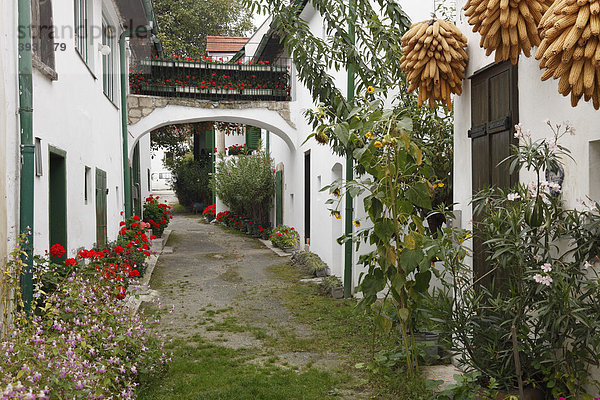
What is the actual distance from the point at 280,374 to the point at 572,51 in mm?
3650

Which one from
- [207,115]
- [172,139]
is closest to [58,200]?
[207,115]

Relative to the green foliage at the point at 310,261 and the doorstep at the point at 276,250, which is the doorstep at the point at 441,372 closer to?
the green foliage at the point at 310,261

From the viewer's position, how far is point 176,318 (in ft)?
23.6

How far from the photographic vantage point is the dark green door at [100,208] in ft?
27.7

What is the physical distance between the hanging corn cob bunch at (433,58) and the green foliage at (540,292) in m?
1.04

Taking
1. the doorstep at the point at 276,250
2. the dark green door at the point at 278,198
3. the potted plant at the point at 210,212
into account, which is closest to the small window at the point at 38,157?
the doorstep at the point at 276,250

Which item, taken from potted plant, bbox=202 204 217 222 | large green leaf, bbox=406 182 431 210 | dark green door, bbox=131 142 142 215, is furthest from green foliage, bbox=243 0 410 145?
potted plant, bbox=202 204 217 222

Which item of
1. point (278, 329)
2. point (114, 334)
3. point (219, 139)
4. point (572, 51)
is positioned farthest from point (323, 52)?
point (219, 139)

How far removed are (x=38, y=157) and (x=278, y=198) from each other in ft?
36.4

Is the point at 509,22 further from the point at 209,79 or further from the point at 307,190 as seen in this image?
the point at 209,79

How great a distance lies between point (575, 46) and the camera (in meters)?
2.27

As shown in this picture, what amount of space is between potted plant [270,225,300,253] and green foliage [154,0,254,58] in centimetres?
1343

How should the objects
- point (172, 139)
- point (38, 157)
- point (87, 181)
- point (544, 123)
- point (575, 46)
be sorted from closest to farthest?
point (575, 46), point (544, 123), point (38, 157), point (87, 181), point (172, 139)

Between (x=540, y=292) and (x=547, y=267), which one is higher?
(x=547, y=267)
